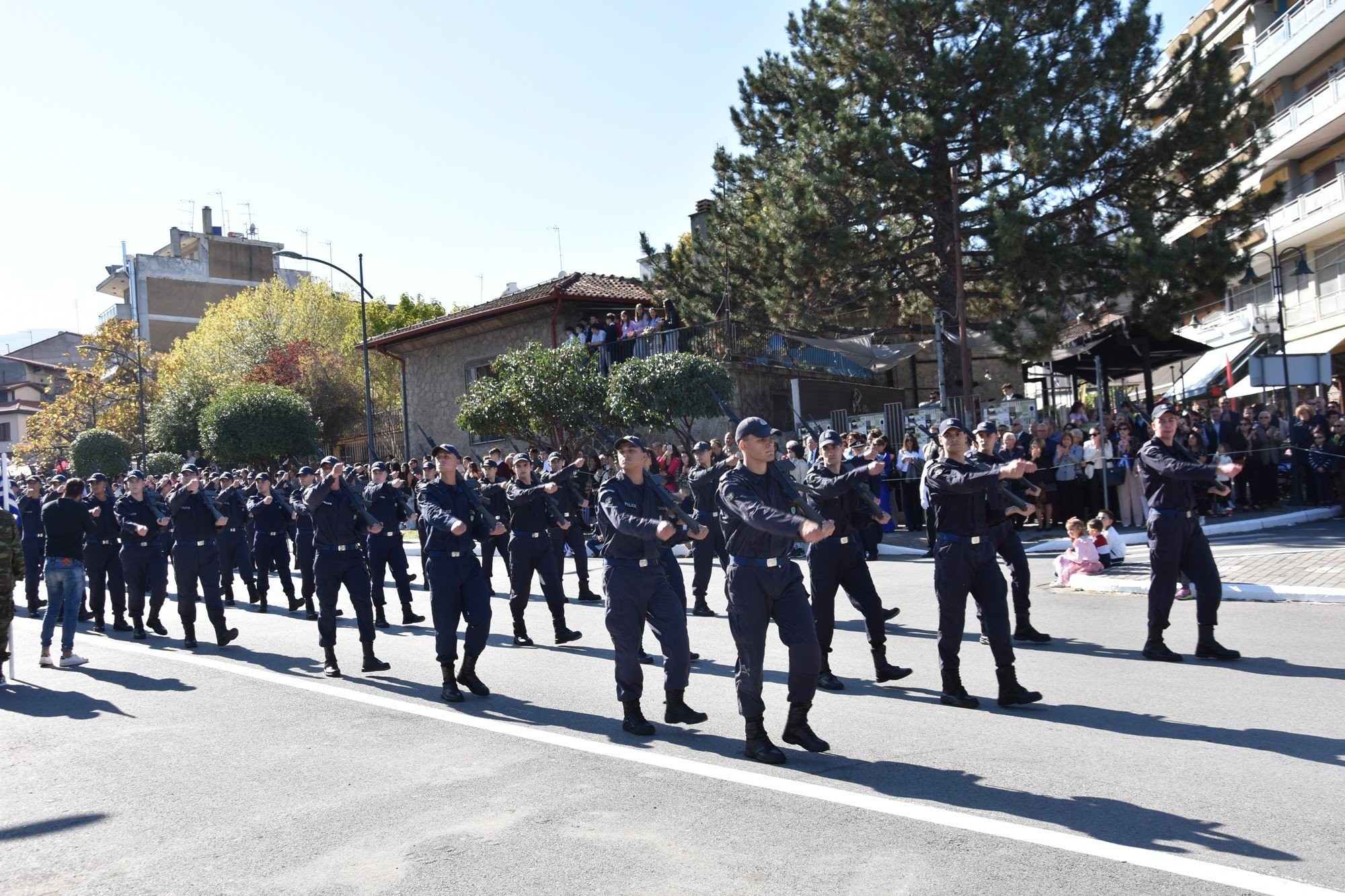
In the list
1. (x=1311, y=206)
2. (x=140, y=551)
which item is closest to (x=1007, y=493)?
(x=140, y=551)

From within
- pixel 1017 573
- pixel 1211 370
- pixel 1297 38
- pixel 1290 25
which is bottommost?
pixel 1017 573

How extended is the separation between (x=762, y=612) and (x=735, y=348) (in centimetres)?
1963

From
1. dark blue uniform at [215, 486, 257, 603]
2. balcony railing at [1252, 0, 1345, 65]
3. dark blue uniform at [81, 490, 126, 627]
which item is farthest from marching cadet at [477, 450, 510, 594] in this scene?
balcony railing at [1252, 0, 1345, 65]

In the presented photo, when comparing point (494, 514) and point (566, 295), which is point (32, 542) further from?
point (566, 295)

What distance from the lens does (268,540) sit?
15.3 meters

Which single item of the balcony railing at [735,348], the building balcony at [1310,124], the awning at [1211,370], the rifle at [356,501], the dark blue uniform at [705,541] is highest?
the building balcony at [1310,124]

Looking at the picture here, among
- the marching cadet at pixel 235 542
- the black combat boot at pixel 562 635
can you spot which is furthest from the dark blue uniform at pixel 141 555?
the black combat boot at pixel 562 635

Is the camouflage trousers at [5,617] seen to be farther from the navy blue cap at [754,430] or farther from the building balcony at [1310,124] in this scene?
the building balcony at [1310,124]

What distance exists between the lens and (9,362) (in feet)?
258

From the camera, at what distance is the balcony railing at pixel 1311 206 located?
27.5m

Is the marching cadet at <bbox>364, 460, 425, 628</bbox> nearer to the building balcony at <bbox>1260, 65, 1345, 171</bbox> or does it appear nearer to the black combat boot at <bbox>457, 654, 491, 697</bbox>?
the black combat boot at <bbox>457, 654, 491, 697</bbox>

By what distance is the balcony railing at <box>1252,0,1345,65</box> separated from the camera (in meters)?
28.6

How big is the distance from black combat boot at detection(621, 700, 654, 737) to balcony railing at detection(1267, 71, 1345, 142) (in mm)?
26305

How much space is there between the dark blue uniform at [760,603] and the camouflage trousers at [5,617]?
735 centimetres
